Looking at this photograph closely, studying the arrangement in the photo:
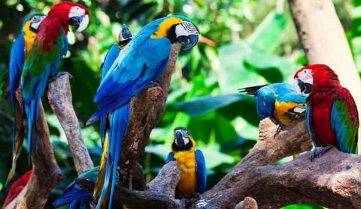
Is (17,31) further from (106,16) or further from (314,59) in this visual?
(314,59)

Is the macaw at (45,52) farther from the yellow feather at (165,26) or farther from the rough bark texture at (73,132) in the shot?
the yellow feather at (165,26)

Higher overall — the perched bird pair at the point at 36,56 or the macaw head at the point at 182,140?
the perched bird pair at the point at 36,56

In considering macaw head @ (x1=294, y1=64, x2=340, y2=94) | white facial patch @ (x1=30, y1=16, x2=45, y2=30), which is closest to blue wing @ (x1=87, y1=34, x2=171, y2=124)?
macaw head @ (x1=294, y1=64, x2=340, y2=94)

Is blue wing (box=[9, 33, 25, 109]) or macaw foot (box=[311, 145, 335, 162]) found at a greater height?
blue wing (box=[9, 33, 25, 109])

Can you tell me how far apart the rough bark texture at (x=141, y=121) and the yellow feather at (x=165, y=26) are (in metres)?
0.05

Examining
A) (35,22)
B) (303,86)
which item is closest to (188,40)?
(303,86)

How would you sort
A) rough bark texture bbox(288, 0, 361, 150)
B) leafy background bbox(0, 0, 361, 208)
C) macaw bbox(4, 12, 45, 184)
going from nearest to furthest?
Answer: macaw bbox(4, 12, 45, 184), rough bark texture bbox(288, 0, 361, 150), leafy background bbox(0, 0, 361, 208)

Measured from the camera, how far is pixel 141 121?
1.42 metres

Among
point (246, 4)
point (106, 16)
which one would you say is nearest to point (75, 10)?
point (106, 16)

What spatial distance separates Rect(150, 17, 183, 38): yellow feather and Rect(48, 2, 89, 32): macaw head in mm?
499

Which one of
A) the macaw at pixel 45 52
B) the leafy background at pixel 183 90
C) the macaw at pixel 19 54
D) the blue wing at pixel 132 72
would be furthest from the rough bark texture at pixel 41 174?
the leafy background at pixel 183 90

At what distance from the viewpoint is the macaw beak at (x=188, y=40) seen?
154 cm

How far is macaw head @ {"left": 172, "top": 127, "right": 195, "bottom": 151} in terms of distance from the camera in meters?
1.88

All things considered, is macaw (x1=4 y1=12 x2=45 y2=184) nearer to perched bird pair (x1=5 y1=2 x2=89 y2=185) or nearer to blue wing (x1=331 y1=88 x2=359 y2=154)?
perched bird pair (x1=5 y1=2 x2=89 y2=185)
